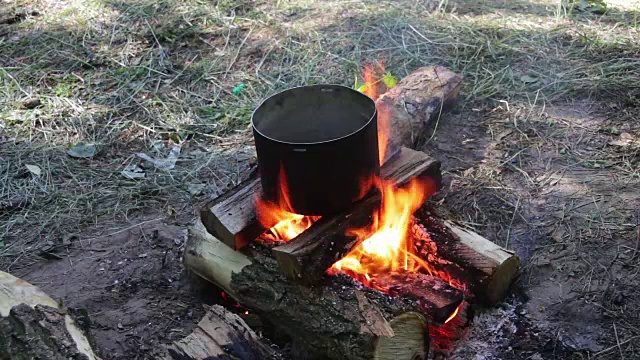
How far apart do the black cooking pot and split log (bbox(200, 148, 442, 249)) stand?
0.17 metres

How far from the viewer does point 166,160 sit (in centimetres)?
446

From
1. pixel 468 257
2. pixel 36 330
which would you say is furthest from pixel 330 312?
pixel 36 330

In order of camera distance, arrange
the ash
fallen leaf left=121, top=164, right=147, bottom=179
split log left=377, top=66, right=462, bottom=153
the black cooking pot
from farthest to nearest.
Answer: fallen leaf left=121, top=164, right=147, bottom=179, split log left=377, top=66, right=462, bottom=153, the ash, the black cooking pot

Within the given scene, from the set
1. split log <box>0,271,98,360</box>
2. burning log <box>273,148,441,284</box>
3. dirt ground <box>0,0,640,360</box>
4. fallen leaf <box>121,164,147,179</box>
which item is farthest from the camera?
fallen leaf <box>121,164,147,179</box>

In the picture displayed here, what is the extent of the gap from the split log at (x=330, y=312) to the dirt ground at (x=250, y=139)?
0.37 m

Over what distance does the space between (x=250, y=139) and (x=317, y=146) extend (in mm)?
2147

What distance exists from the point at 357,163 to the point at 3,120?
356 cm

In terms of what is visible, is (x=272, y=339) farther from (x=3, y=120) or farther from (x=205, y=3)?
(x=205, y=3)

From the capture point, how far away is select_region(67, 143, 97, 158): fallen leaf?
15.0 feet

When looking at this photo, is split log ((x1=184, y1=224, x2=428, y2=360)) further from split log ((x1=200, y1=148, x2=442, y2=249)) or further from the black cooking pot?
the black cooking pot

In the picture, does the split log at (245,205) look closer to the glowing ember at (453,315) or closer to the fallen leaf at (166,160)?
the glowing ember at (453,315)

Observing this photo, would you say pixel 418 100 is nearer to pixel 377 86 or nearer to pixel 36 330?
pixel 377 86

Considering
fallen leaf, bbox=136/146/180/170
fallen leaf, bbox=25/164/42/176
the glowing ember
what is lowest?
fallen leaf, bbox=136/146/180/170

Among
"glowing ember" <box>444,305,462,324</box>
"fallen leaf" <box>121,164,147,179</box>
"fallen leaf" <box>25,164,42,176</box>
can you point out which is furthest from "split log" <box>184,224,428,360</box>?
"fallen leaf" <box>25,164,42,176</box>
